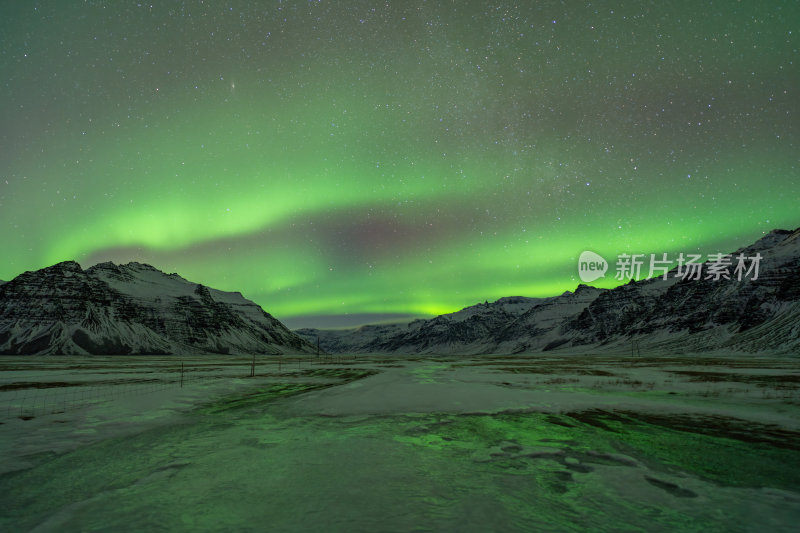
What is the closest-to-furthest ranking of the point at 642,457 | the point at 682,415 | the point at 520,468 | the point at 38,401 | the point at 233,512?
the point at 233,512 → the point at 520,468 → the point at 642,457 → the point at 682,415 → the point at 38,401

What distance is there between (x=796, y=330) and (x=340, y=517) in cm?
18131

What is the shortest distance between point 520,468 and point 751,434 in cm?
913

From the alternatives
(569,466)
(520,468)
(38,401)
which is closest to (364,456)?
(520,468)

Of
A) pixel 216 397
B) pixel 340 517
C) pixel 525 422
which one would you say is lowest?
pixel 216 397

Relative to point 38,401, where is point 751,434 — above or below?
above

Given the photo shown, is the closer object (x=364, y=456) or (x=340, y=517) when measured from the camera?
(x=340, y=517)

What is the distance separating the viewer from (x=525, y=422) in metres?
15.7

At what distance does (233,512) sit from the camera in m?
6.83

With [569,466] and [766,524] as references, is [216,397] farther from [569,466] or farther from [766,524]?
[766,524]

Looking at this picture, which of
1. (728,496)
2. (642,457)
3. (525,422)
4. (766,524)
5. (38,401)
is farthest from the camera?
(38,401)

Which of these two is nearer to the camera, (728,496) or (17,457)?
(728,496)

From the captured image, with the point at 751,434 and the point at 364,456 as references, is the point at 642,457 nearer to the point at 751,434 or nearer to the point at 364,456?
the point at 751,434

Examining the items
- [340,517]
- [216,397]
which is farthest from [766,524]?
[216,397]

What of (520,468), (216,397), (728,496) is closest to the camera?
(728,496)
